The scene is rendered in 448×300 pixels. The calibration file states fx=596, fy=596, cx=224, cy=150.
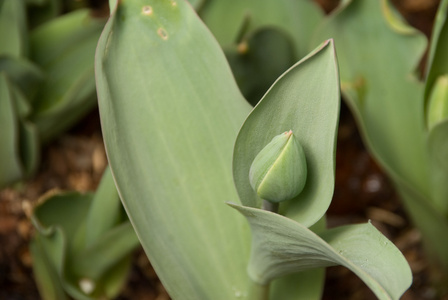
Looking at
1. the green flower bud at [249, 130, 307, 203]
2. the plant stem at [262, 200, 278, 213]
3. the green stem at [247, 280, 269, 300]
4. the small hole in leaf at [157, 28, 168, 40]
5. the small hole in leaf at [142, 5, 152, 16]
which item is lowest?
the green stem at [247, 280, 269, 300]

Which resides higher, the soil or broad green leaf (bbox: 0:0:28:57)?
broad green leaf (bbox: 0:0:28:57)

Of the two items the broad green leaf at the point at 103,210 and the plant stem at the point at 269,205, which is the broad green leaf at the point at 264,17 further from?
the plant stem at the point at 269,205

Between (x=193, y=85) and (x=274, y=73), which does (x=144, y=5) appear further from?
(x=274, y=73)

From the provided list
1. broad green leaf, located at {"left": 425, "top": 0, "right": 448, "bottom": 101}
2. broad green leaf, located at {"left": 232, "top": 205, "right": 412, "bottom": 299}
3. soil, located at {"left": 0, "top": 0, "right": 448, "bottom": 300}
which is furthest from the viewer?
soil, located at {"left": 0, "top": 0, "right": 448, "bottom": 300}

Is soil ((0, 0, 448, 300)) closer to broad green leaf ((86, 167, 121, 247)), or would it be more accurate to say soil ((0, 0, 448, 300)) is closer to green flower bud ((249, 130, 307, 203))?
broad green leaf ((86, 167, 121, 247))

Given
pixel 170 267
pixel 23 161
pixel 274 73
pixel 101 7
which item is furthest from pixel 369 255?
pixel 101 7

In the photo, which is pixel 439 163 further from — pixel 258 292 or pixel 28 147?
pixel 28 147

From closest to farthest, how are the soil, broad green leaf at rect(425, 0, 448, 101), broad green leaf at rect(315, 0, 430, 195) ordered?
broad green leaf at rect(425, 0, 448, 101), broad green leaf at rect(315, 0, 430, 195), the soil

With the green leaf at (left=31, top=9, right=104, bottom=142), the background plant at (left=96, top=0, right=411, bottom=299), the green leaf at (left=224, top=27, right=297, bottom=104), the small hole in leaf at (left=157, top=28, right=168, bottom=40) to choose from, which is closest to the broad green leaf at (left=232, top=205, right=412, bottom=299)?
the background plant at (left=96, top=0, right=411, bottom=299)
